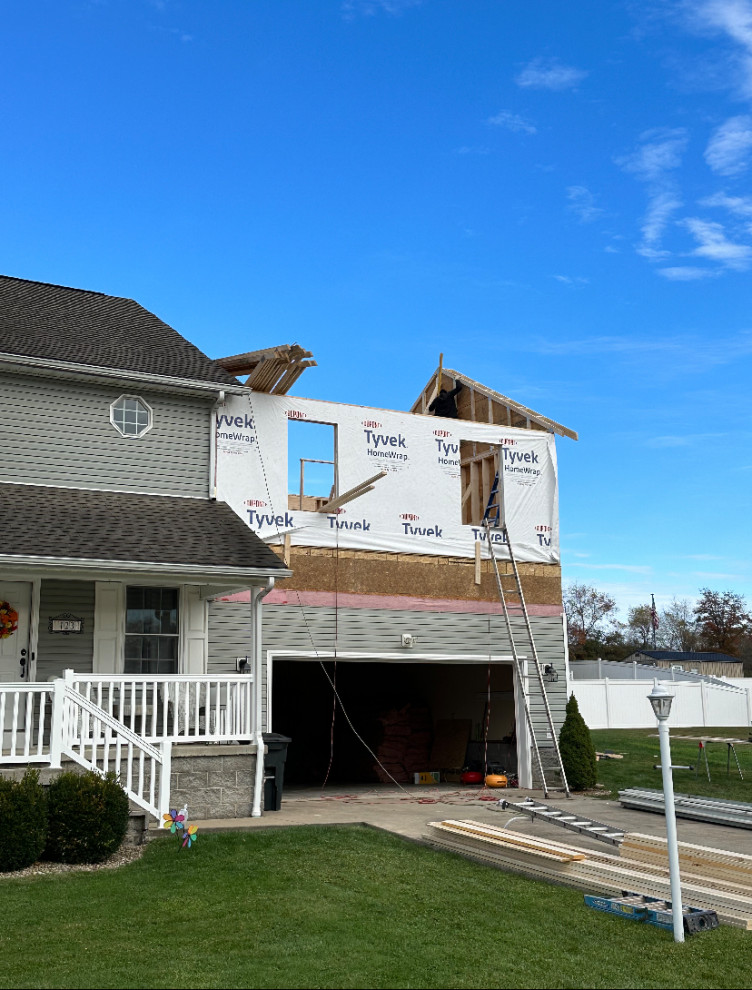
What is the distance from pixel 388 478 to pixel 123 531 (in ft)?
18.4

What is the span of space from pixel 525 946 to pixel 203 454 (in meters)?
9.92

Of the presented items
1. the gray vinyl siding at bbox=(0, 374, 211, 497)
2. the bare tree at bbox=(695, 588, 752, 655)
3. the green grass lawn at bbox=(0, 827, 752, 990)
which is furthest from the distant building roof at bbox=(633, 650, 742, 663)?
the green grass lawn at bbox=(0, 827, 752, 990)

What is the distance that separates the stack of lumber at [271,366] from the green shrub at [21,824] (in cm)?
761

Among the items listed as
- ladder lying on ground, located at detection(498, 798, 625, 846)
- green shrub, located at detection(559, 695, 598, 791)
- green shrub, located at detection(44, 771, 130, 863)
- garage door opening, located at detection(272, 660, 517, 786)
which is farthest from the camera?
garage door opening, located at detection(272, 660, 517, 786)

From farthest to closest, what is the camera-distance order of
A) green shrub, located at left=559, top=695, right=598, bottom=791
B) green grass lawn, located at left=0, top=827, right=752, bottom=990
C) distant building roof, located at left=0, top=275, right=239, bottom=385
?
green shrub, located at left=559, top=695, right=598, bottom=791 → distant building roof, located at left=0, top=275, right=239, bottom=385 → green grass lawn, located at left=0, top=827, right=752, bottom=990

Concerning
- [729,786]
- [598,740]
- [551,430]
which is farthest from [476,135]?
[598,740]

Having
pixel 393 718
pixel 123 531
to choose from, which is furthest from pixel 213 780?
pixel 393 718

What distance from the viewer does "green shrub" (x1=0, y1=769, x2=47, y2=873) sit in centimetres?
873

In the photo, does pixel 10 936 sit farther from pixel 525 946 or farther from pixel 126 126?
pixel 126 126

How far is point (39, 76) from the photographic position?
48.3 ft

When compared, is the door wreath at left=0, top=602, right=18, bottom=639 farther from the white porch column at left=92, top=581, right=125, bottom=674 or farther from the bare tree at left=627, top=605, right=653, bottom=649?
the bare tree at left=627, top=605, right=653, bottom=649

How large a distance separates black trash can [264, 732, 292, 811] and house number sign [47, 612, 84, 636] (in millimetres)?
3133

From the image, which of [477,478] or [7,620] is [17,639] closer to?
[7,620]

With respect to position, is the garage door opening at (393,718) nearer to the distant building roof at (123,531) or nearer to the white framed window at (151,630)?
the white framed window at (151,630)
